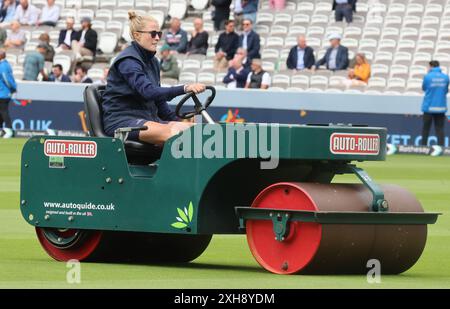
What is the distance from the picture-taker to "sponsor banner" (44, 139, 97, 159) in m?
10.7

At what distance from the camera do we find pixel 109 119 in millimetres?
10914

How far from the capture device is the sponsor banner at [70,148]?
35.1 feet

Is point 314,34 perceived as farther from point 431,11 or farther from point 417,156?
point 417,156

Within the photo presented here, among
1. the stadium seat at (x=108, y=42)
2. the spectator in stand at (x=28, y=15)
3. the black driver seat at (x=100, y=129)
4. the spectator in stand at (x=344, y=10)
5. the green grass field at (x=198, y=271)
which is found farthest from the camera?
the spectator in stand at (x=28, y=15)

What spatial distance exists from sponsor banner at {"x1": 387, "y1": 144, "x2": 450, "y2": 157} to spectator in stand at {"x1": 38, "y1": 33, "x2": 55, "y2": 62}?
31.3 ft

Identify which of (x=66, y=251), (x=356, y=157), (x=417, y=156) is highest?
(x=356, y=157)

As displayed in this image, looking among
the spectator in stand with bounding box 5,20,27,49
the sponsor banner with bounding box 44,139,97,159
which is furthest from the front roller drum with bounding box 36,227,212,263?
the spectator in stand with bounding box 5,20,27,49

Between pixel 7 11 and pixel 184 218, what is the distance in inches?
1114

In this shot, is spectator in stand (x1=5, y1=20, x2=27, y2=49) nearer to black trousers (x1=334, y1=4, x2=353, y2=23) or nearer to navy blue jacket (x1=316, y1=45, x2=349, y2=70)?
black trousers (x1=334, y1=4, x2=353, y2=23)

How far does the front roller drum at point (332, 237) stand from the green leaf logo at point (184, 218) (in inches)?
16.5

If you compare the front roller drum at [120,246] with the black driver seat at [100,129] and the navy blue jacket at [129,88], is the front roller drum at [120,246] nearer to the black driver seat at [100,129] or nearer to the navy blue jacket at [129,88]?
the black driver seat at [100,129]

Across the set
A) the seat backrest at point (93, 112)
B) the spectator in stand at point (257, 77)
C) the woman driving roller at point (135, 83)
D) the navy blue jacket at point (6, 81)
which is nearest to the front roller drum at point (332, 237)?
the woman driving roller at point (135, 83)
